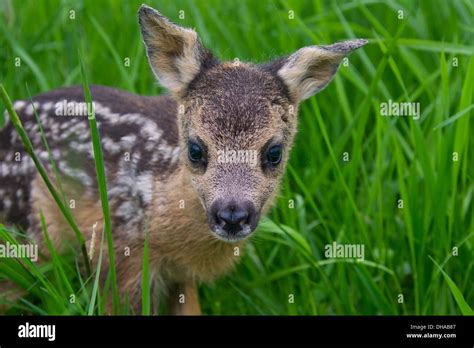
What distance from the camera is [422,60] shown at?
533cm

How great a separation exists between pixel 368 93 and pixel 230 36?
1.05 meters

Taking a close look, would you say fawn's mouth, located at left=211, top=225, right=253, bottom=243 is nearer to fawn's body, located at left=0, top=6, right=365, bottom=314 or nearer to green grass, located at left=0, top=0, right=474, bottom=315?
fawn's body, located at left=0, top=6, right=365, bottom=314

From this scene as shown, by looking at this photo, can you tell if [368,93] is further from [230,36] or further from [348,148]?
[230,36]

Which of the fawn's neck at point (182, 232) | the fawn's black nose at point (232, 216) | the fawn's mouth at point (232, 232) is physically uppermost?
the fawn's neck at point (182, 232)

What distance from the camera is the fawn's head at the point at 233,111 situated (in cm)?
381

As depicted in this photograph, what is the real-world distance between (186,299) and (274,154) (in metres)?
1.06

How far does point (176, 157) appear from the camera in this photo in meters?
4.41

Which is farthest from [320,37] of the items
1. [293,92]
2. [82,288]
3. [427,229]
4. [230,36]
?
[82,288]

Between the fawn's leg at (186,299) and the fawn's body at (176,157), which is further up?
the fawn's body at (176,157)

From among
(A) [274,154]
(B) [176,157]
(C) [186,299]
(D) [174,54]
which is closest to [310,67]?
(A) [274,154]

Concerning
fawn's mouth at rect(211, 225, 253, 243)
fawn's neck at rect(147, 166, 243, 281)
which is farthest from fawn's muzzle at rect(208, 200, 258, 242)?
fawn's neck at rect(147, 166, 243, 281)

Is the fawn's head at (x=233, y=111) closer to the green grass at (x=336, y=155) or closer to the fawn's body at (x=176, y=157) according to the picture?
the fawn's body at (x=176, y=157)

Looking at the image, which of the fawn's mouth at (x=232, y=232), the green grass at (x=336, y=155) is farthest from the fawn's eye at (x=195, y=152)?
the green grass at (x=336, y=155)
